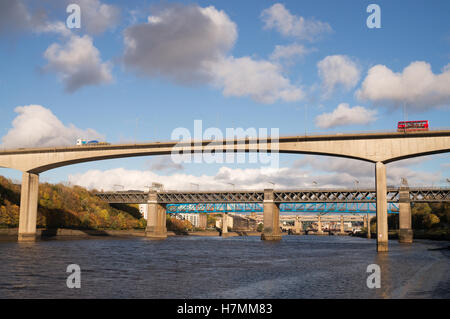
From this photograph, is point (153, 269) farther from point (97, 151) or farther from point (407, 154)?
point (97, 151)

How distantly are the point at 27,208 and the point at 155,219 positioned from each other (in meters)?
56.9

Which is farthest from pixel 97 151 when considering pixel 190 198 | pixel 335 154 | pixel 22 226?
pixel 190 198

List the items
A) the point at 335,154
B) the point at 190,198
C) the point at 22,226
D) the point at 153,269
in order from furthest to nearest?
1. the point at 190,198
2. the point at 22,226
3. the point at 335,154
4. the point at 153,269

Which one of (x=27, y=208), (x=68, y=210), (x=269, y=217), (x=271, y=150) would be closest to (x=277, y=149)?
(x=271, y=150)

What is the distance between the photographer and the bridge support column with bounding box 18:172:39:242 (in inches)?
3009

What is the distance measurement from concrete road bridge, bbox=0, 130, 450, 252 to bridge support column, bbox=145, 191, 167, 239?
52055mm

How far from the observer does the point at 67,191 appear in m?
125

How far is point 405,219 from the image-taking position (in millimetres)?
109250

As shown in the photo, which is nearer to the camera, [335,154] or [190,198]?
[335,154]

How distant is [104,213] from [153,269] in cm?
10104
